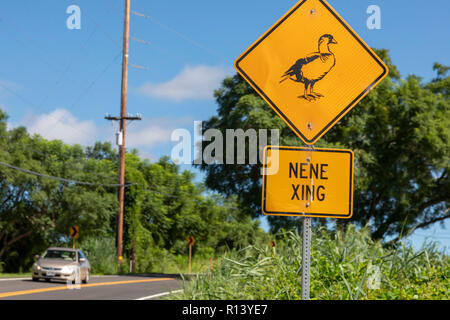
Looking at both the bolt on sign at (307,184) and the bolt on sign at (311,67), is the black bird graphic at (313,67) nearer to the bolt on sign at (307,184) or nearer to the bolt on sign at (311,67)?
the bolt on sign at (311,67)

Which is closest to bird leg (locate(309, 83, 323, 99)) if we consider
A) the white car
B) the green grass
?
the green grass

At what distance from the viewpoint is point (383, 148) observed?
29359mm

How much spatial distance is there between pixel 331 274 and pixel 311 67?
2.48 metres

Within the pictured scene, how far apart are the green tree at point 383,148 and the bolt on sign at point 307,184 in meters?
21.8

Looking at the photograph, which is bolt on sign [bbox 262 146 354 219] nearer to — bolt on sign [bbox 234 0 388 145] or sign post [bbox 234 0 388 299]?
sign post [bbox 234 0 388 299]

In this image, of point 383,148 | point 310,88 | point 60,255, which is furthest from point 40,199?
point 310,88

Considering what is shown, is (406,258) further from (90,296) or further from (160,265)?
(160,265)

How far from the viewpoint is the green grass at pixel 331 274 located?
602cm

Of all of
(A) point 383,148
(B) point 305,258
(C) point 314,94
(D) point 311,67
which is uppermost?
(A) point 383,148

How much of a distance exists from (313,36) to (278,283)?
272cm

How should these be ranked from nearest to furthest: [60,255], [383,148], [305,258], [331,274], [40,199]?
[305,258] → [331,274] → [60,255] → [383,148] → [40,199]

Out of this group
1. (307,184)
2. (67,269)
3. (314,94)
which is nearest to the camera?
(307,184)

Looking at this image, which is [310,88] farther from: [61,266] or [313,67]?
[61,266]
